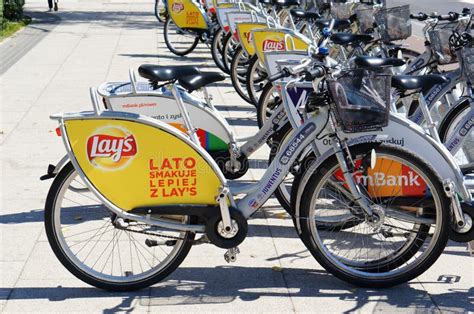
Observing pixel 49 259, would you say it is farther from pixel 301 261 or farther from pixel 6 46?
pixel 6 46

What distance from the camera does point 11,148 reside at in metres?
8.20

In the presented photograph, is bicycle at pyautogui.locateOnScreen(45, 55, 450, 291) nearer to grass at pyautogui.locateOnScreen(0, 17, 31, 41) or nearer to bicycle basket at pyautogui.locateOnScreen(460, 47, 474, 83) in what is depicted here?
bicycle basket at pyautogui.locateOnScreen(460, 47, 474, 83)

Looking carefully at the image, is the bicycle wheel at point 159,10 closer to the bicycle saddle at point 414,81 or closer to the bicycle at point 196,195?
the bicycle saddle at point 414,81

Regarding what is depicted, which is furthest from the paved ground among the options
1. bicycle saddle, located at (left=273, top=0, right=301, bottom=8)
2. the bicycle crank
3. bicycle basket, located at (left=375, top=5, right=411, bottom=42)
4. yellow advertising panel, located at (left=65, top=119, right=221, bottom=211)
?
bicycle saddle, located at (left=273, top=0, right=301, bottom=8)

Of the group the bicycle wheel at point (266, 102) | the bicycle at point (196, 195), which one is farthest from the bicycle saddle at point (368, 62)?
the bicycle wheel at point (266, 102)

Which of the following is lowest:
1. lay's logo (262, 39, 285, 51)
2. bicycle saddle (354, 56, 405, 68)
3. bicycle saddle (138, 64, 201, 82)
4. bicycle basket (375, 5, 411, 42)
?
lay's logo (262, 39, 285, 51)

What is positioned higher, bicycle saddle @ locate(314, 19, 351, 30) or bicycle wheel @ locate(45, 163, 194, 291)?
bicycle saddle @ locate(314, 19, 351, 30)

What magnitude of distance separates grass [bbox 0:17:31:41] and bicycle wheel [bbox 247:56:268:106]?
7.76 m

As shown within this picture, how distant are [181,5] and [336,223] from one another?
372 inches

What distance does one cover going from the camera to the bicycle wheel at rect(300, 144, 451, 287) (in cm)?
495

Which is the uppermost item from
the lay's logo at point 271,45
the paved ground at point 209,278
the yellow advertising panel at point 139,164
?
the yellow advertising panel at point 139,164

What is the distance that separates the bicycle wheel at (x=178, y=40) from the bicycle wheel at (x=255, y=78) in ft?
16.8

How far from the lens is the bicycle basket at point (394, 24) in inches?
333

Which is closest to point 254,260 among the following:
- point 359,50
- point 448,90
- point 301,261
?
point 301,261
